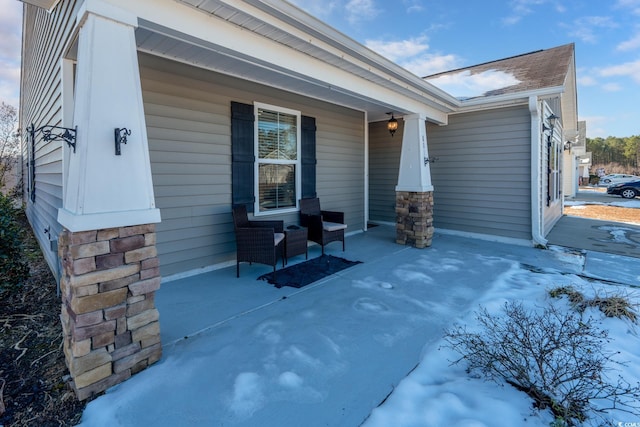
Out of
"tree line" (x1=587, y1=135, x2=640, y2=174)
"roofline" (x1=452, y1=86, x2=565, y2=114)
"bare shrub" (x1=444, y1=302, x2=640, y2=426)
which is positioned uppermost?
"tree line" (x1=587, y1=135, x2=640, y2=174)

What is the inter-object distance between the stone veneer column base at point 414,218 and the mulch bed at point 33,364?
16.2 feet

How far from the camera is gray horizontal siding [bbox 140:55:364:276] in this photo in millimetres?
3562

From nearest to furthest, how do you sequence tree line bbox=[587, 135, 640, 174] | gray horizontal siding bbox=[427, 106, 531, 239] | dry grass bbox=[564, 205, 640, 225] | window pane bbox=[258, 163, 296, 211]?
window pane bbox=[258, 163, 296, 211] < gray horizontal siding bbox=[427, 106, 531, 239] < dry grass bbox=[564, 205, 640, 225] < tree line bbox=[587, 135, 640, 174]

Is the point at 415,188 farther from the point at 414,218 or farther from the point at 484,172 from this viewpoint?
the point at 484,172

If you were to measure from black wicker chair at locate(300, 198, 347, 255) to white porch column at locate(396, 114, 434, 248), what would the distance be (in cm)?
133

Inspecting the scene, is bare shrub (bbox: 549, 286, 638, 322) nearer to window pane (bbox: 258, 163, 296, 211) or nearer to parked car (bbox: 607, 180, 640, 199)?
window pane (bbox: 258, 163, 296, 211)

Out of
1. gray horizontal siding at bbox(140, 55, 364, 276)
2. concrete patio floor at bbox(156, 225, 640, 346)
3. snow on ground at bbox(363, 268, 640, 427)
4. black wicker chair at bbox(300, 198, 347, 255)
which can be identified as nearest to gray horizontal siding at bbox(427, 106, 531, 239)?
concrete patio floor at bbox(156, 225, 640, 346)

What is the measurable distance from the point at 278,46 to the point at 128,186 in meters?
2.06

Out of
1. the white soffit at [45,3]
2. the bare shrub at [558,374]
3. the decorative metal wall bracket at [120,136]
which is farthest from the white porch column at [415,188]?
the white soffit at [45,3]

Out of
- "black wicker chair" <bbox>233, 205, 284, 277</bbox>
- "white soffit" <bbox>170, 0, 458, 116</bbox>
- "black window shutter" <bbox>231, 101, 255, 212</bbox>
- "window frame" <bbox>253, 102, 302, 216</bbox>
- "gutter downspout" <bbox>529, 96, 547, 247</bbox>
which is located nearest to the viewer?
"white soffit" <bbox>170, 0, 458, 116</bbox>

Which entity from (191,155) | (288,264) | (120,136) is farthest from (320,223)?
(120,136)

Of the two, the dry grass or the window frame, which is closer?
the window frame

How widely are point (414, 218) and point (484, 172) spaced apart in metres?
1.89

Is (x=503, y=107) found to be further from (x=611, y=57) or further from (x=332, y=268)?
(x=611, y=57)
